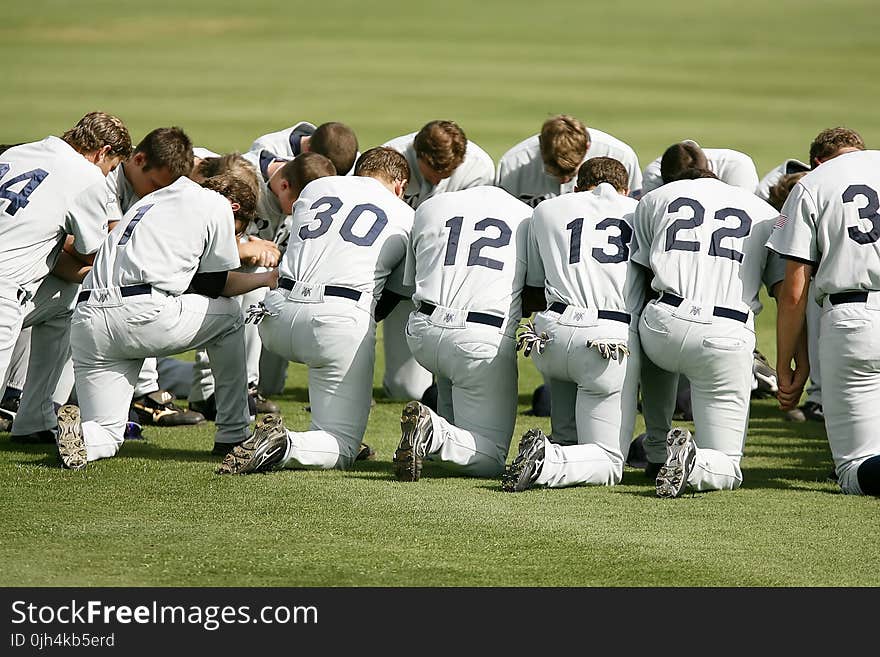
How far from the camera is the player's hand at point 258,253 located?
7.52m

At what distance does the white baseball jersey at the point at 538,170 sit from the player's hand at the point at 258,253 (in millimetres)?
2739

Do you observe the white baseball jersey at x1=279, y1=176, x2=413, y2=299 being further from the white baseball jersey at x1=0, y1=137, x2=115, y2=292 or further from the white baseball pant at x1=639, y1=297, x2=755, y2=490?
the white baseball pant at x1=639, y1=297, x2=755, y2=490

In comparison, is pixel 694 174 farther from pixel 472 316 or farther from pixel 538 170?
pixel 538 170

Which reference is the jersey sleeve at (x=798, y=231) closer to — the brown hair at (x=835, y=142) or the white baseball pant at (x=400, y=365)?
the brown hair at (x=835, y=142)

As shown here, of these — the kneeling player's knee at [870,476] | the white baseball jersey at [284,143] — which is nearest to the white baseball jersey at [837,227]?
the kneeling player's knee at [870,476]

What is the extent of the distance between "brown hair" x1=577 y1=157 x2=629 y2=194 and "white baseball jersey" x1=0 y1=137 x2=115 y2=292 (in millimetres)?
2643

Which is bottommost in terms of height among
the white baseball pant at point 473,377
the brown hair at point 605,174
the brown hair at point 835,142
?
the white baseball pant at point 473,377

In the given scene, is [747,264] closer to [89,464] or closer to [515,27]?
[89,464]

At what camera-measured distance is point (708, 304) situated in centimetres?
648

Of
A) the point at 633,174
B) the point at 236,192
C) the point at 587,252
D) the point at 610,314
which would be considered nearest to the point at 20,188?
the point at 236,192

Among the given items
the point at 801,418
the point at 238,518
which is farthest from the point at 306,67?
the point at 238,518

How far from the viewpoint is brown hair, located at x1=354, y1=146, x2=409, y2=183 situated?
7.41m

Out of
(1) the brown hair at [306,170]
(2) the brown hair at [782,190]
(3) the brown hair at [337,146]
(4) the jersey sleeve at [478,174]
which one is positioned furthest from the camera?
(4) the jersey sleeve at [478,174]

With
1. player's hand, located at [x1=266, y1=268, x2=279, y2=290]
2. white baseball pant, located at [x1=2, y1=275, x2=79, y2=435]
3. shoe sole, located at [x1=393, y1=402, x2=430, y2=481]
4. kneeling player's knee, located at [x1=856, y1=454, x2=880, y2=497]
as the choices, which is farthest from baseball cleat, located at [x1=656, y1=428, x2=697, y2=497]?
white baseball pant, located at [x1=2, y1=275, x2=79, y2=435]
